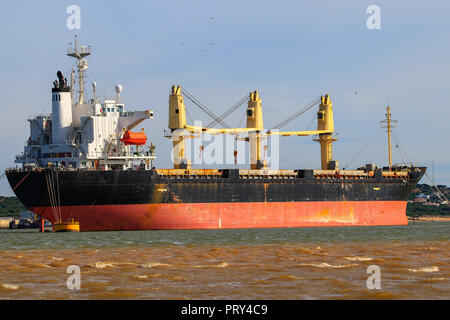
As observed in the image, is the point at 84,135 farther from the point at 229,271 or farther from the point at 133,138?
the point at 229,271

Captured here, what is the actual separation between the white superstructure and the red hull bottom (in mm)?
4309

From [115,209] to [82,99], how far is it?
38.9 ft

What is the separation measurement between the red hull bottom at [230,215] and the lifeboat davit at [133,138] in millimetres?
5606

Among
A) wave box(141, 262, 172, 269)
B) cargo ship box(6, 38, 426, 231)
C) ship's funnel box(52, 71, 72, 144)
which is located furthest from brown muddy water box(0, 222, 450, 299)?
ship's funnel box(52, 71, 72, 144)

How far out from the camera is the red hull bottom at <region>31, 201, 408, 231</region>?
5031cm

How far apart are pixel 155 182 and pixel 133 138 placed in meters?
4.53

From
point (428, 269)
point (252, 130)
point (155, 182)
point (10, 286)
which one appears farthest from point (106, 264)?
point (252, 130)

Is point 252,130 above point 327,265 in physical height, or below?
above

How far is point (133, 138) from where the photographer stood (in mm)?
53812

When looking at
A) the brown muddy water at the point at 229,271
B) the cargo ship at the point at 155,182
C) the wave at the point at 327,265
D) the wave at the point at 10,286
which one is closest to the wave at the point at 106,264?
the brown muddy water at the point at 229,271

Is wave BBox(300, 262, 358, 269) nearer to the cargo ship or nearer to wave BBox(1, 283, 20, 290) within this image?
wave BBox(1, 283, 20, 290)

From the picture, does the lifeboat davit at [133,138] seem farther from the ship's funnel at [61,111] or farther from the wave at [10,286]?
the wave at [10,286]

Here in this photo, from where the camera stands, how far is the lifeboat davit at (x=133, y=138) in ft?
176

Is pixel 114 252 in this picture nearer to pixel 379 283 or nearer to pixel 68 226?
pixel 379 283
